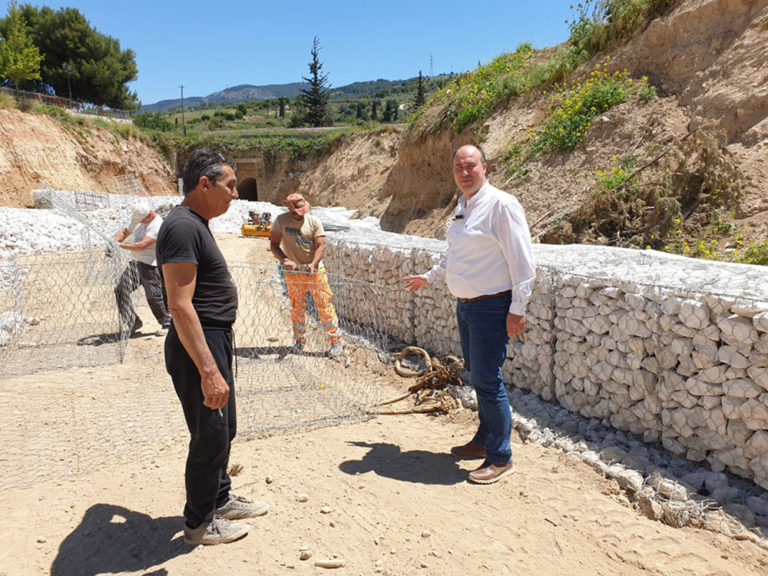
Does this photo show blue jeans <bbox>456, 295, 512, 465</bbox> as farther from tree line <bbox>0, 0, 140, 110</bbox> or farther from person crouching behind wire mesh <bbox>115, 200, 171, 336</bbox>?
tree line <bbox>0, 0, 140, 110</bbox>

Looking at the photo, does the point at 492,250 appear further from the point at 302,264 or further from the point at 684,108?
the point at 684,108

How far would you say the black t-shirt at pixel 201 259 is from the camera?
2191 mm

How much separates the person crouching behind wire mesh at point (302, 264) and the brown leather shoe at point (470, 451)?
2.31m

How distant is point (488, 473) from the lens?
3.17 meters

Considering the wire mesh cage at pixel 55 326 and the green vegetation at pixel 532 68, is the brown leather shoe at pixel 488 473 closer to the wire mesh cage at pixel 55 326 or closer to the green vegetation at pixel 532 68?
the wire mesh cage at pixel 55 326

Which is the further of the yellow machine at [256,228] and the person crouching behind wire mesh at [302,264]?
the yellow machine at [256,228]

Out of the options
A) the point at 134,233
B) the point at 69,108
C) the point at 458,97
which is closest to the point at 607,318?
the point at 134,233

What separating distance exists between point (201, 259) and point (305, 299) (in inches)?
123

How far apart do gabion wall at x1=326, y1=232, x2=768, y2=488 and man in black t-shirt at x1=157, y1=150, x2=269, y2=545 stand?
8.36 feet

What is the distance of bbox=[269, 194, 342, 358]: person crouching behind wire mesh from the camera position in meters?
5.39

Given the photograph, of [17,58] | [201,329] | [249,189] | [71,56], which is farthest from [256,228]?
[71,56]

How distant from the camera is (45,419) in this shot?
13.1 feet

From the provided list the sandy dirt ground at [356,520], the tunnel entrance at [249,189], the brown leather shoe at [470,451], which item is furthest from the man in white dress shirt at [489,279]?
the tunnel entrance at [249,189]

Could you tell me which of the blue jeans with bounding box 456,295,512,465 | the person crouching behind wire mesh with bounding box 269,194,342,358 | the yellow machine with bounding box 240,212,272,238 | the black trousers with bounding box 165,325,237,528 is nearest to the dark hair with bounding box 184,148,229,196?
the black trousers with bounding box 165,325,237,528
